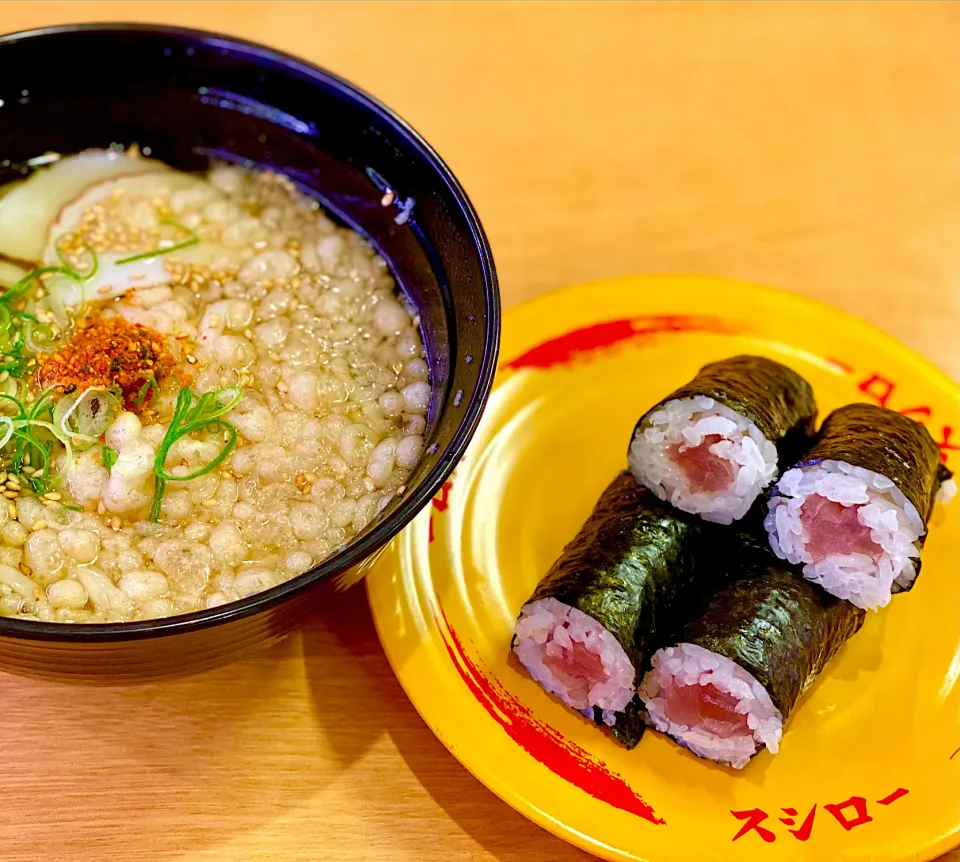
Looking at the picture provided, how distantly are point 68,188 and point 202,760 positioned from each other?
109cm

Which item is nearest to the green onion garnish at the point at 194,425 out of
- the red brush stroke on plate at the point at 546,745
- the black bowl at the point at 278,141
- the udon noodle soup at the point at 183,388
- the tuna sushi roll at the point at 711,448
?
the udon noodle soup at the point at 183,388

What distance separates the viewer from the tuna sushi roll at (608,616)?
146 cm

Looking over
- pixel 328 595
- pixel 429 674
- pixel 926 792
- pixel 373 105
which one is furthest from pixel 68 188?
pixel 926 792

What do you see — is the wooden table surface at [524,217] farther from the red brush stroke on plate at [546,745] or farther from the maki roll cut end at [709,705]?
the maki roll cut end at [709,705]

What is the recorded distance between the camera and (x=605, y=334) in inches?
75.7

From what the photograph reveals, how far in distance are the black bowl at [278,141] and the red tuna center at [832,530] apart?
2.19ft

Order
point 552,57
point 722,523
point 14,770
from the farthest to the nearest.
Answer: point 552,57 → point 722,523 → point 14,770

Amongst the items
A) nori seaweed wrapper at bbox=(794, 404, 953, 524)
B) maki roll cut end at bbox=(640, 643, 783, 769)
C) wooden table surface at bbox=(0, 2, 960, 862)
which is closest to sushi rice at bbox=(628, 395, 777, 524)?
nori seaweed wrapper at bbox=(794, 404, 953, 524)

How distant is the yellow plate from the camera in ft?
4.43

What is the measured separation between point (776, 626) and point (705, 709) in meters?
0.18

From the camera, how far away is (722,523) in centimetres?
166

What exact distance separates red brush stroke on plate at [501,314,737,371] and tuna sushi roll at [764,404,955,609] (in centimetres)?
42

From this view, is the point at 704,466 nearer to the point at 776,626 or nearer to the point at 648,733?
the point at 776,626

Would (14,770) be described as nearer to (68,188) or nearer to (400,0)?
(68,188)
